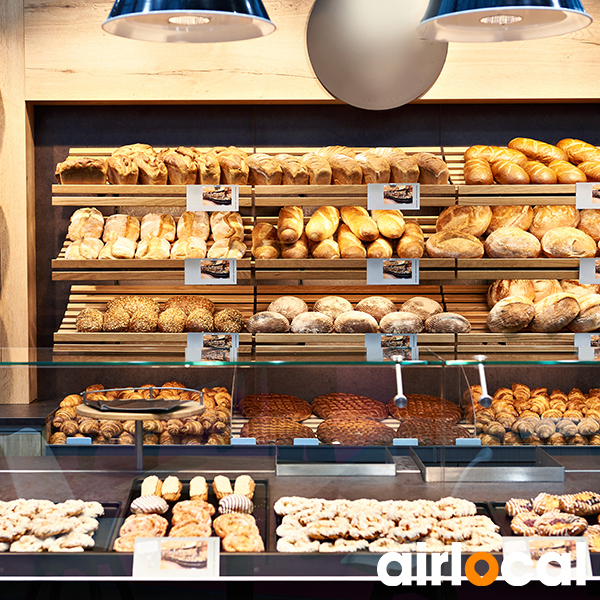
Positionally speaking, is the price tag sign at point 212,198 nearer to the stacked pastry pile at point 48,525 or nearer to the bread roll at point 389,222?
the bread roll at point 389,222

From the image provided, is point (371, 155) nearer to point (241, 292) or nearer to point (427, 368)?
point (241, 292)

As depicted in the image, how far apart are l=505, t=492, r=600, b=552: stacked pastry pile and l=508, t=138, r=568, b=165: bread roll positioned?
7.44 feet

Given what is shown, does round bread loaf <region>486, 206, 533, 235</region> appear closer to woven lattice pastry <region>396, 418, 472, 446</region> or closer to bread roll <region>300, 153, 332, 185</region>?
bread roll <region>300, 153, 332, 185</region>

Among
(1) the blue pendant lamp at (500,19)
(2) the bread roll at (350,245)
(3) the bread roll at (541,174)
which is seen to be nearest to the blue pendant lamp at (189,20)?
(1) the blue pendant lamp at (500,19)

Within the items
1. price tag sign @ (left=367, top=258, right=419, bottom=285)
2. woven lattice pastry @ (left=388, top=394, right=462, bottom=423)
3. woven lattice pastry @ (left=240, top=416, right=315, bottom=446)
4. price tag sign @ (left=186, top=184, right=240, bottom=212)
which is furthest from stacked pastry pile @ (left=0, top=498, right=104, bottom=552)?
price tag sign @ (left=367, top=258, right=419, bottom=285)

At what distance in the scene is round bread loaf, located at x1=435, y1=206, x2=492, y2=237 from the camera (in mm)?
3451

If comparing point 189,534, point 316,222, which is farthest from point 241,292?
point 189,534

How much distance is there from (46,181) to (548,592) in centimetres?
349

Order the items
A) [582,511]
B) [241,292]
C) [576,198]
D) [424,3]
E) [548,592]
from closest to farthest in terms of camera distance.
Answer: [548,592] < [582,511] < [576,198] < [424,3] < [241,292]

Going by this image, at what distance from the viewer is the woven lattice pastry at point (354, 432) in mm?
1951

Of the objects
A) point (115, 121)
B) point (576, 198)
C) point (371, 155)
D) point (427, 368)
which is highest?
point (115, 121)

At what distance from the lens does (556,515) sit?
5.60ft

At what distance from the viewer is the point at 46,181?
152 inches

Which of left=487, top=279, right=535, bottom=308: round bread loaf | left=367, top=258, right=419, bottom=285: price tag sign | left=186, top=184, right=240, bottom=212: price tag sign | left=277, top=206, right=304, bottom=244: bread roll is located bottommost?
left=487, top=279, right=535, bottom=308: round bread loaf
